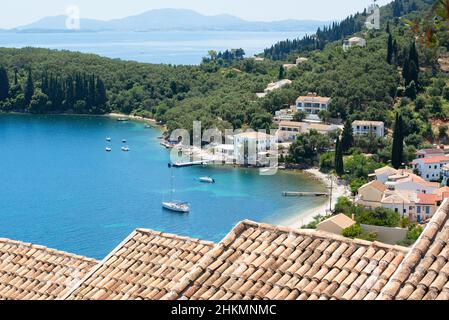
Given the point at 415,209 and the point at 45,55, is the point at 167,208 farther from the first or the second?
the point at 45,55

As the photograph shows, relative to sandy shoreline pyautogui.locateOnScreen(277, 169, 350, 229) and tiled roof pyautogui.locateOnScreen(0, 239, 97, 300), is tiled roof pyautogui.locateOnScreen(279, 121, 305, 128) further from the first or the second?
tiled roof pyautogui.locateOnScreen(0, 239, 97, 300)

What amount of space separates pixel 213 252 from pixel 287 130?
33169mm

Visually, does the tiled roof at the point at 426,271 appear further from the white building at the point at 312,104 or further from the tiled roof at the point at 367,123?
the white building at the point at 312,104

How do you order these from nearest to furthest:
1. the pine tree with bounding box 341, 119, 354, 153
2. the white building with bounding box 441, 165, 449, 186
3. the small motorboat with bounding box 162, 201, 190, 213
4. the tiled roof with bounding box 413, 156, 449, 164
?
1. the small motorboat with bounding box 162, 201, 190, 213
2. the white building with bounding box 441, 165, 449, 186
3. the tiled roof with bounding box 413, 156, 449, 164
4. the pine tree with bounding box 341, 119, 354, 153

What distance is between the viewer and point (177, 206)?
2678cm

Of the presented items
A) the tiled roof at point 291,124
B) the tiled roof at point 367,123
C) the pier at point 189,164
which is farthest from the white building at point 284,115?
the pier at point 189,164

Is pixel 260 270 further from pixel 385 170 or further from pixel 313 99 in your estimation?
pixel 313 99

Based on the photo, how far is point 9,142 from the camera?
43.4 m

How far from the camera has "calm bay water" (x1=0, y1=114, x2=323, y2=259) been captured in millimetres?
24406

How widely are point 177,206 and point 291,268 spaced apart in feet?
77.0

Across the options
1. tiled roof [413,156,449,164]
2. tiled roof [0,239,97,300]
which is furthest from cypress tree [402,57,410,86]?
tiled roof [0,239,97,300]

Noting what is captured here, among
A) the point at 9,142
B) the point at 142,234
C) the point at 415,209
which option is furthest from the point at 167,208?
the point at 142,234
